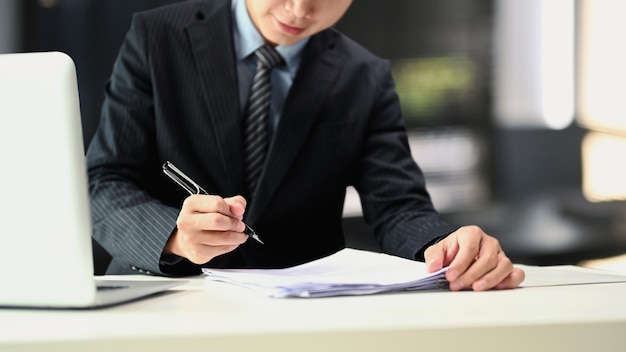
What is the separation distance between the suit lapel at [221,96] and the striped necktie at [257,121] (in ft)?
0.12

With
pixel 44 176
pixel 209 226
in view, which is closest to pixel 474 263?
pixel 209 226

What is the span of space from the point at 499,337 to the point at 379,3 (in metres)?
3.28

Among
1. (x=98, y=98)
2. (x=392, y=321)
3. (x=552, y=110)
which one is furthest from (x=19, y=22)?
(x=392, y=321)

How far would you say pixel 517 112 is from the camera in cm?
408

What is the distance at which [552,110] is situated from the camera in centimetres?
409

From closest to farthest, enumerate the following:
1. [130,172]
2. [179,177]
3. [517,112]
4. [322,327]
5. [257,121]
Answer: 1. [322,327]
2. [179,177]
3. [130,172]
4. [257,121]
5. [517,112]

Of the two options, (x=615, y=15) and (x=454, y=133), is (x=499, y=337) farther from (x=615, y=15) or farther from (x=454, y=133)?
(x=615, y=15)

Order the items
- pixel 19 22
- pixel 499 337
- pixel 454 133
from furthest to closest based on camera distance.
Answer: pixel 454 133 → pixel 19 22 → pixel 499 337

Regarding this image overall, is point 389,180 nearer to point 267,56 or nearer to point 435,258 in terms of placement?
point 267,56

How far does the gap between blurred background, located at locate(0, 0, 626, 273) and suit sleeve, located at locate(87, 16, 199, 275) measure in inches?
82.6

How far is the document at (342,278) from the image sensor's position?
3.62 feet

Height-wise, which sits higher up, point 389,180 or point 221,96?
point 221,96

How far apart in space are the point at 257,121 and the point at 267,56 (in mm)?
150


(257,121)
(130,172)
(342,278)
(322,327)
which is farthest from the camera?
(257,121)
